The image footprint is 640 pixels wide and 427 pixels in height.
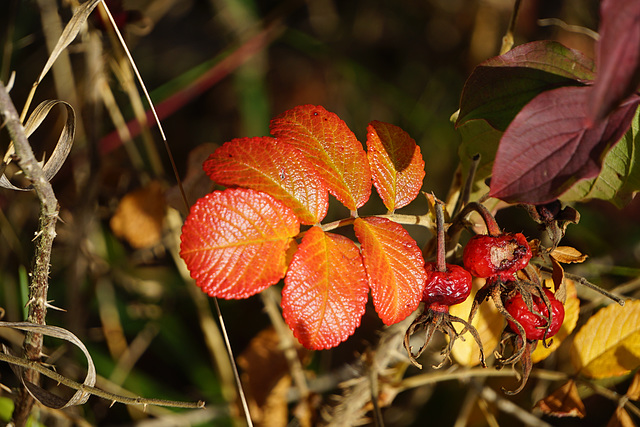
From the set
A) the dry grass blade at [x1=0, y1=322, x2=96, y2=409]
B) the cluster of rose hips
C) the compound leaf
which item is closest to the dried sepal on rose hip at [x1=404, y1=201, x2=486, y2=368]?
the cluster of rose hips

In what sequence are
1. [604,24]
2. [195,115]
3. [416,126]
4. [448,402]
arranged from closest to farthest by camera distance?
[604,24]
[448,402]
[416,126]
[195,115]

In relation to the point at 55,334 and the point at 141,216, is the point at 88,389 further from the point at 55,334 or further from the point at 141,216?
the point at 141,216

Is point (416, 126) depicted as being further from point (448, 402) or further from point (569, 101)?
point (569, 101)

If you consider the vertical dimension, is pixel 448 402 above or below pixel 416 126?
below

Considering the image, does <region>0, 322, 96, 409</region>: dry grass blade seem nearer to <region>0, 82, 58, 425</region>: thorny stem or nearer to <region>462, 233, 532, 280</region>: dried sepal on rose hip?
<region>0, 82, 58, 425</region>: thorny stem

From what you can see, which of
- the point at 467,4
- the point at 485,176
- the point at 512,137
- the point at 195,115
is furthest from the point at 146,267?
the point at 467,4

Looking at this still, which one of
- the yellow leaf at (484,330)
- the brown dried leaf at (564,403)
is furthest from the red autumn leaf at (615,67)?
the brown dried leaf at (564,403)

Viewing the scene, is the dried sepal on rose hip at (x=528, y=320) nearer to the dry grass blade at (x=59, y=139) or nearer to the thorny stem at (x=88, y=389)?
the thorny stem at (x=88, y=389)

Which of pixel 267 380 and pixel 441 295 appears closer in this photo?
pixel 441 295

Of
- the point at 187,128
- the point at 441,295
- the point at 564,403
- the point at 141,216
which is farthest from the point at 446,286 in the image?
the point at 187,128
